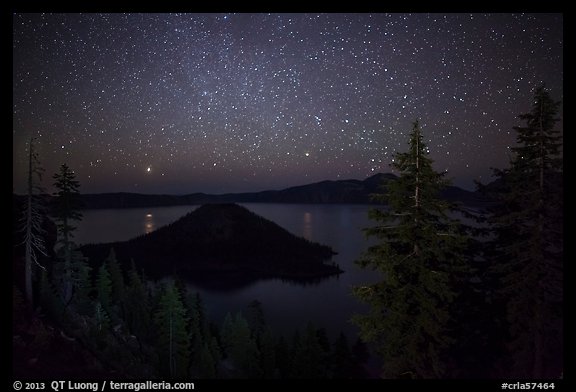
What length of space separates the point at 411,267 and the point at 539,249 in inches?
249

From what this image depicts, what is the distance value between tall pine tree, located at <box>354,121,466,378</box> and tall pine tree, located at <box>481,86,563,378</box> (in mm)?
4584

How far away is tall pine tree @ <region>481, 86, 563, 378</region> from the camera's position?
1138cm

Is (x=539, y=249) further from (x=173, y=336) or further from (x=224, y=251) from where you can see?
(x=224, y=251)

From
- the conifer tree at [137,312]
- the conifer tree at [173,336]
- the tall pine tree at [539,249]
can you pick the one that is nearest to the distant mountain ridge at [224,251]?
the conifer tree at [137,312]

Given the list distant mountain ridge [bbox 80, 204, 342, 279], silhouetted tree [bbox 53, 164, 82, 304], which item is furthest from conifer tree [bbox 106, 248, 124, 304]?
distant mountain ridge [bbox 80, 204, 342, 279]

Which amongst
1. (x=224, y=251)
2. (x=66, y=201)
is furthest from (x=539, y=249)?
(x=224, y=251)

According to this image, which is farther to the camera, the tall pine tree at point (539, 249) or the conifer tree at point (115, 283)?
the conifer tree at point (115, 283)

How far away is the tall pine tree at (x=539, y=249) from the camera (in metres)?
11.4

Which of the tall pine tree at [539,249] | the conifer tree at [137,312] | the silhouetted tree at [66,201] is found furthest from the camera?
the conifer tree at [137,312]

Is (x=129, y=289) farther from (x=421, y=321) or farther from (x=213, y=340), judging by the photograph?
(x=421, y=321)

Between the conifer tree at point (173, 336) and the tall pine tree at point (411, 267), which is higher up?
the tall pine tree at point (411, 267)

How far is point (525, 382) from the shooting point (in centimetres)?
851

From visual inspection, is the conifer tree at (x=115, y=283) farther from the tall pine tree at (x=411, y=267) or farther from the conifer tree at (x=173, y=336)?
the tall pine tree at (x=411, y=267)

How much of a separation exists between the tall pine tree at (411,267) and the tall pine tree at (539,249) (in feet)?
15.0
